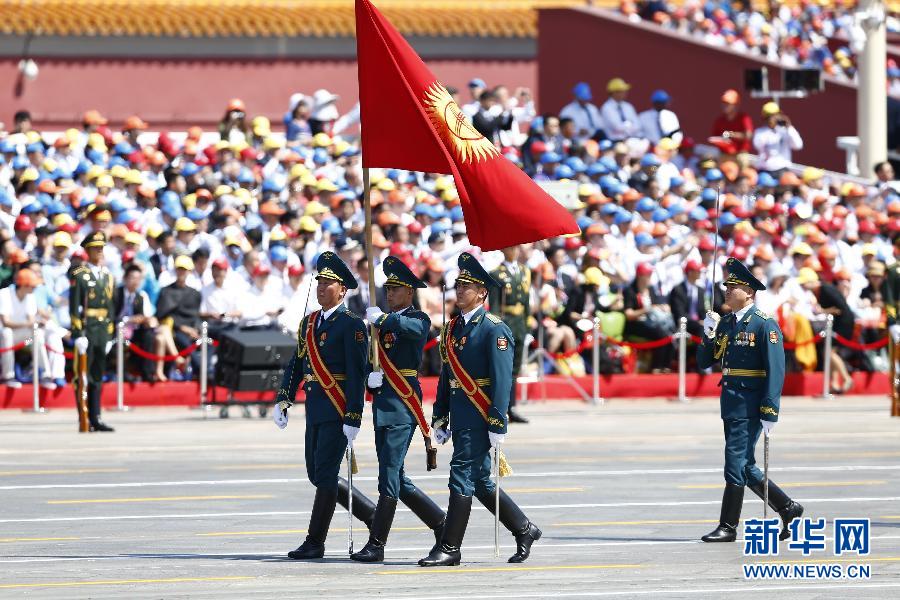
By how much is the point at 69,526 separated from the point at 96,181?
13.3 meters

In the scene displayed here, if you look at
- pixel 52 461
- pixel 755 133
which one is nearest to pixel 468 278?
pixel 52 461

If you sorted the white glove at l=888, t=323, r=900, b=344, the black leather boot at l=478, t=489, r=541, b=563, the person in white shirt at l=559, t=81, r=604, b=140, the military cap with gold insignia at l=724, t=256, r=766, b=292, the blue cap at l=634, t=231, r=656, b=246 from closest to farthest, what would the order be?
the black leather boot at l=478, t=489, r=541, b=563 → the military cap with gold insignia at l=724, t=256, r=766, b=292 → the white glove at l=888, t=323, r=900, b=344 → the blue cap at l=634, t=231, r=656, b=246 → the person in white shirt at l=559, t=81, r=604, b=140

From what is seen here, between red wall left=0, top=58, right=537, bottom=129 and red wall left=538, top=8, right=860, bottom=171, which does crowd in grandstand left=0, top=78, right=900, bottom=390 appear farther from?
red wall left=0, top=58, right=537, bottom=129

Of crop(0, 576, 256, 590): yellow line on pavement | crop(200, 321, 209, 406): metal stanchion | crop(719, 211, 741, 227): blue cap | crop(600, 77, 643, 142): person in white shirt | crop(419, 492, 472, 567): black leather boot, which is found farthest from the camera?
crop(600, 77, 643, 142): person in white shirt

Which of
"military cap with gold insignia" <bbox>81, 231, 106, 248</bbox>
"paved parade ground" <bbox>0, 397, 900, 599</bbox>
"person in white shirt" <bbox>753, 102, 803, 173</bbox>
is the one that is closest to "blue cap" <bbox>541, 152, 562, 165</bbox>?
"person in white shirt" <bbox>753, 102, 803, 173</bbox>

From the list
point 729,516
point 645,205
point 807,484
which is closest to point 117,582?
point 729,516

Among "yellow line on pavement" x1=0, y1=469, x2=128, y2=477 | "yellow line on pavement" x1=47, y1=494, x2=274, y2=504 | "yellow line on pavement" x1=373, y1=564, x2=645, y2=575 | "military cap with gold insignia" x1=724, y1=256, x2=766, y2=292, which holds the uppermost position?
"military cap with gold insignia" x1=724, y1=256, x2=766, y2=292

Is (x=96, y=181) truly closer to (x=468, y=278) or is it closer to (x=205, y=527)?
(x=205, y=527)

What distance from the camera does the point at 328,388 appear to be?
15406 mm

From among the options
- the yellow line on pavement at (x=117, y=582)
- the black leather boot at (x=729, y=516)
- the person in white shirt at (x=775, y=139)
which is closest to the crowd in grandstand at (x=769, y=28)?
the person in white shirt at (x=775, y=139)

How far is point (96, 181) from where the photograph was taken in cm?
3006

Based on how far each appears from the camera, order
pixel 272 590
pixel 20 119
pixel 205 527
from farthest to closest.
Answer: pixel 20 119 → pixel 205 527 → pixel 272 590

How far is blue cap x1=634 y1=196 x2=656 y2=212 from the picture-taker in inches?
1281

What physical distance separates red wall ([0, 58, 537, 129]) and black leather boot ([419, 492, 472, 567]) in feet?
78.2
